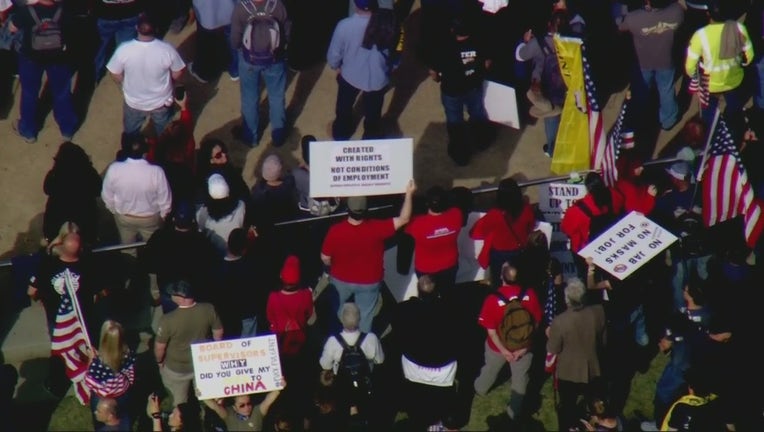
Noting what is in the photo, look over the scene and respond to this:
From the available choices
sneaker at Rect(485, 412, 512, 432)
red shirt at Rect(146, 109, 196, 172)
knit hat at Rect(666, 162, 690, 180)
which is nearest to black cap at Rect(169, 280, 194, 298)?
red shirt at Rect(146, 109, 196, 172)

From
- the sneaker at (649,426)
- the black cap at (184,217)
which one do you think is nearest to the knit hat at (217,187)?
the black cap at (184,217)

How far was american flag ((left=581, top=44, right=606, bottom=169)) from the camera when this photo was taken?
14.7m

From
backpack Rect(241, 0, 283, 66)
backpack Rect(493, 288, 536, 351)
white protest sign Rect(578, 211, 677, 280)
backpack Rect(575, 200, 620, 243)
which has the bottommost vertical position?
backpack Rect(493, 288, 536, 351)

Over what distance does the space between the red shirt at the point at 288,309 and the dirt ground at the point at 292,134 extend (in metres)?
2.62

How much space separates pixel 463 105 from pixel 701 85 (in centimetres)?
254

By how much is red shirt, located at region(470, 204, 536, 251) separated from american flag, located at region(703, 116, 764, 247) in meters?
1.84

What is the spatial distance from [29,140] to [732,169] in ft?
24.0

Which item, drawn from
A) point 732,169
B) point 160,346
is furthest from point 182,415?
point 732,169

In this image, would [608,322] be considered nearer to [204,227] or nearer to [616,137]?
[616,137]

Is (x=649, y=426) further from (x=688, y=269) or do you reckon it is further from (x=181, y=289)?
(x=181, y=289)

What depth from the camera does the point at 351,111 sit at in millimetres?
15945

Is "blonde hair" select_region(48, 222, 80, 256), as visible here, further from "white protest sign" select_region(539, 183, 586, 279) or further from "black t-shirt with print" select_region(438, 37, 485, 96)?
"white protest sign" select_region(539, 183, 586, 279)

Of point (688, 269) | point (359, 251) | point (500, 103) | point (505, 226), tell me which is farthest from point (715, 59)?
point (359, 251)

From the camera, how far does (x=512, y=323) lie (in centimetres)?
1332
